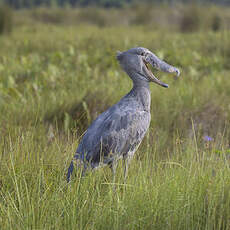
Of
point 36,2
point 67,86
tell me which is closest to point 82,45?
point 67,86

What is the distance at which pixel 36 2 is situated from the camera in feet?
151

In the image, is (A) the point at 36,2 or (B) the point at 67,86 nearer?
(B) the point at 67,86

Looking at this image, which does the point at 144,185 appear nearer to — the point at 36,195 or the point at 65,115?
the point at 36,195

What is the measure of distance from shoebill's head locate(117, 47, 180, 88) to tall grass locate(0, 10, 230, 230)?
40cm

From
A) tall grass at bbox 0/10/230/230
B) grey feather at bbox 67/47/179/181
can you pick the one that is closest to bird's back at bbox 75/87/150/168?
grey feather at bbox 67/47/179/181

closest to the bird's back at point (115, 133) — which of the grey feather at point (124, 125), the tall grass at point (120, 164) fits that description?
the grey feather at point (124, 125)

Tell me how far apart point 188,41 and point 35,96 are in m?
5.58

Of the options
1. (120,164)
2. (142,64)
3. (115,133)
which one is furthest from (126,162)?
(142,64)

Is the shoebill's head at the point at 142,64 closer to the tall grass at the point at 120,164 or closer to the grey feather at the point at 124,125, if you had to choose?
the grey feather at the point at 124,125

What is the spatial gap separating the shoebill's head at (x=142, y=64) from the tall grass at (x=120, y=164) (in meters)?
0.40

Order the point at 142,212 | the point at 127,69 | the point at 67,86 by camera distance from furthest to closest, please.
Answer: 1. the point at 67,86
2. the point at 127,69
3. the point at 142,212

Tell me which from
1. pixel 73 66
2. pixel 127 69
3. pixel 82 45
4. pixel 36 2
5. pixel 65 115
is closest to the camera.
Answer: pixel 127 69

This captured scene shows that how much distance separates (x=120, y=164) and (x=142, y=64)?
626 millimetres

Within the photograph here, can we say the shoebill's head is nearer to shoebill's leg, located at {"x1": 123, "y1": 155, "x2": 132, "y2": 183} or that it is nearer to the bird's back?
the bird's back
